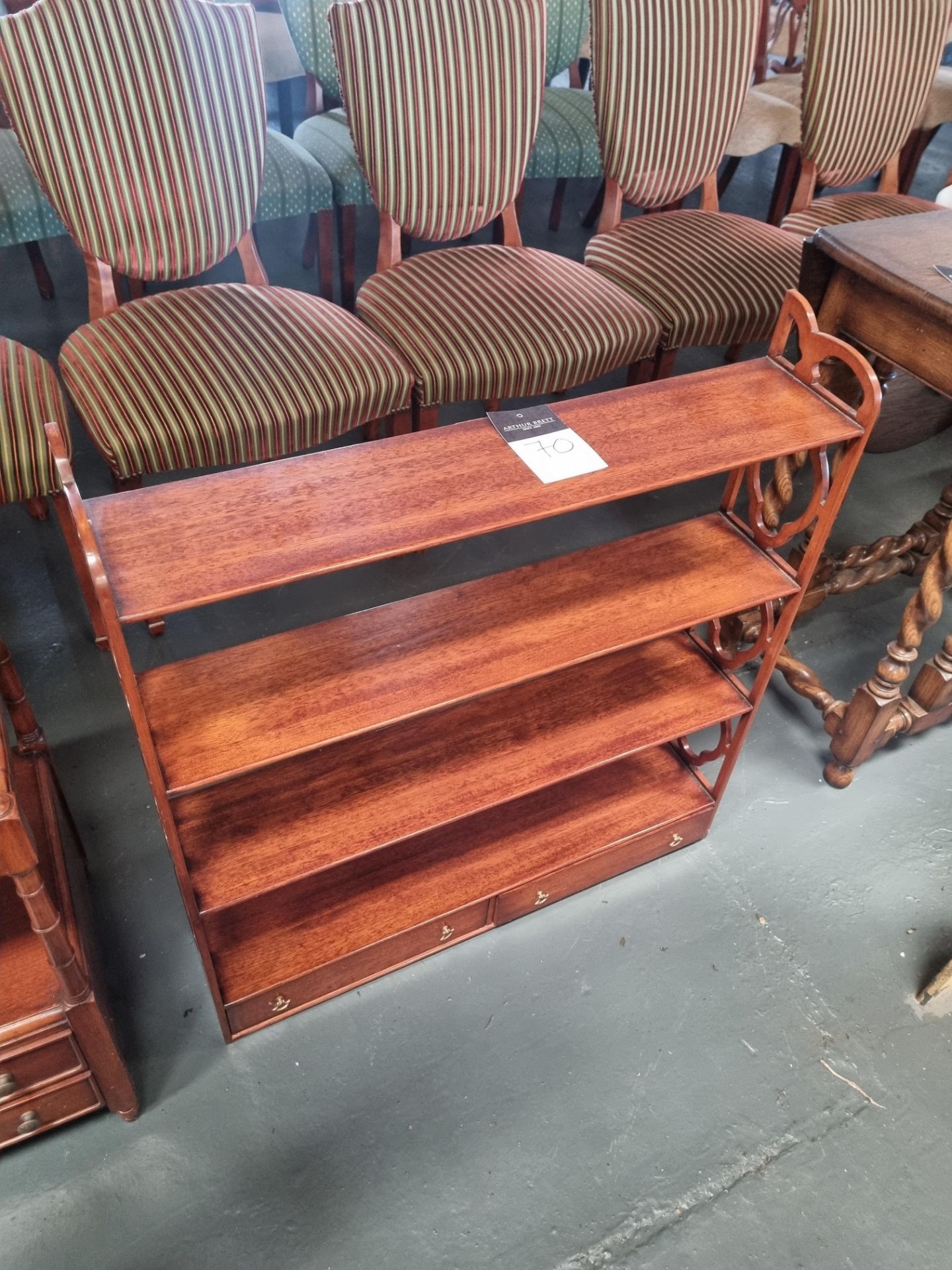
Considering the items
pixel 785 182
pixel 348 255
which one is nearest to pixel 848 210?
pixel 785 182

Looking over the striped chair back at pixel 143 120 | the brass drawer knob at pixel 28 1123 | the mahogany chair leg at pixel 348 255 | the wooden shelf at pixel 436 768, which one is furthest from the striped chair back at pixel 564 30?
the brass drawer knob at pixel 28 1123

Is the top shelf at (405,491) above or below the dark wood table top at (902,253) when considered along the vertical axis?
below

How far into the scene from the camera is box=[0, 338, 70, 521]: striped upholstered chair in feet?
4.57

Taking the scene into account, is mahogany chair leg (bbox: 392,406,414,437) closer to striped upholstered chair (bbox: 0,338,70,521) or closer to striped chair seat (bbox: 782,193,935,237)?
striped upholstered chair (bbox: 0,338,70,521)

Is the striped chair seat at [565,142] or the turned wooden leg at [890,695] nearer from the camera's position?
the turned wooden leg at [890,695]

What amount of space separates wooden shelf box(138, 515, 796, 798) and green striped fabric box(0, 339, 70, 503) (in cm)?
54

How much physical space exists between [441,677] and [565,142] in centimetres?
209

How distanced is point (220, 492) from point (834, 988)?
1.17 m

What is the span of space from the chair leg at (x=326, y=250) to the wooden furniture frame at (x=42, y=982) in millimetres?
1667

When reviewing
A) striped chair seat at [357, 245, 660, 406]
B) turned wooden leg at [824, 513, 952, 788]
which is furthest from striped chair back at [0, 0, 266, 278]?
turned wooden leg at [824, 513, 952, 788]

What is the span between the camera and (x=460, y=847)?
4.52 feet

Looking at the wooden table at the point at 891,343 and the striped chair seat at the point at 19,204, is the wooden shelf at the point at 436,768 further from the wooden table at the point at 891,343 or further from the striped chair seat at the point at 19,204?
the striped chair seat at the point at 19,204

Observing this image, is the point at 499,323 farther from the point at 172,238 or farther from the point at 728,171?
the point at 728,171

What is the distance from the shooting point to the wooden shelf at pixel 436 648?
1.01 metres
